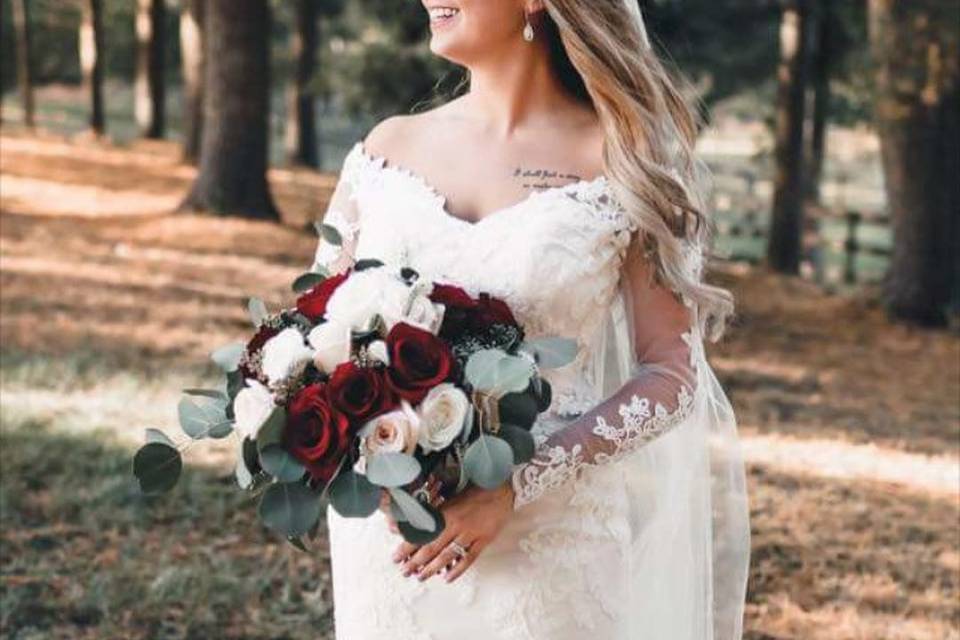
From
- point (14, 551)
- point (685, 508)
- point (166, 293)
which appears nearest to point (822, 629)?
point (685, 508)

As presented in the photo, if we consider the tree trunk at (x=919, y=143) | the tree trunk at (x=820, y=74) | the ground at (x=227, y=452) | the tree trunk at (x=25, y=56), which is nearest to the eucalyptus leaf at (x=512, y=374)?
the ground at (x=227, y=452)

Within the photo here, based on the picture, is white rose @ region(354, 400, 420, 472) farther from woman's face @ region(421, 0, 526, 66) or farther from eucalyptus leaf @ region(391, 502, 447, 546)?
woman's face @ region(421, 0, 526, 66)

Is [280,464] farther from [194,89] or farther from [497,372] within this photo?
[194,89]

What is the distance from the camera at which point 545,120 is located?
10.1ft

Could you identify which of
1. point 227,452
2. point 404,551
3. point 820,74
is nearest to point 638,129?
point 404,551

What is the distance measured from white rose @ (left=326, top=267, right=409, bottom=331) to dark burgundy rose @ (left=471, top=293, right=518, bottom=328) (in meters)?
0.14

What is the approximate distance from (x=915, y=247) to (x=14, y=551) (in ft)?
32.3

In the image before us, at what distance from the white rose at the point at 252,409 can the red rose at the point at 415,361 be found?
0.65 ft

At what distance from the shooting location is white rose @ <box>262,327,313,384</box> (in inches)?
95.7

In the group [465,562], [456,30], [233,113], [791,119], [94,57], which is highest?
[456,30]

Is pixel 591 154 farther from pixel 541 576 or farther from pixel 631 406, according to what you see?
pixel 541 576

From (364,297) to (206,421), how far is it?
38 centimetres

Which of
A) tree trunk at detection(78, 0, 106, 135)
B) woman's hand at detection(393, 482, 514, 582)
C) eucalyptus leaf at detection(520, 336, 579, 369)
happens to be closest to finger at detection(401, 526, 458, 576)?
woman's hand at detection(393, 482, 514, 582)

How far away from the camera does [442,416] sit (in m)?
2.37
